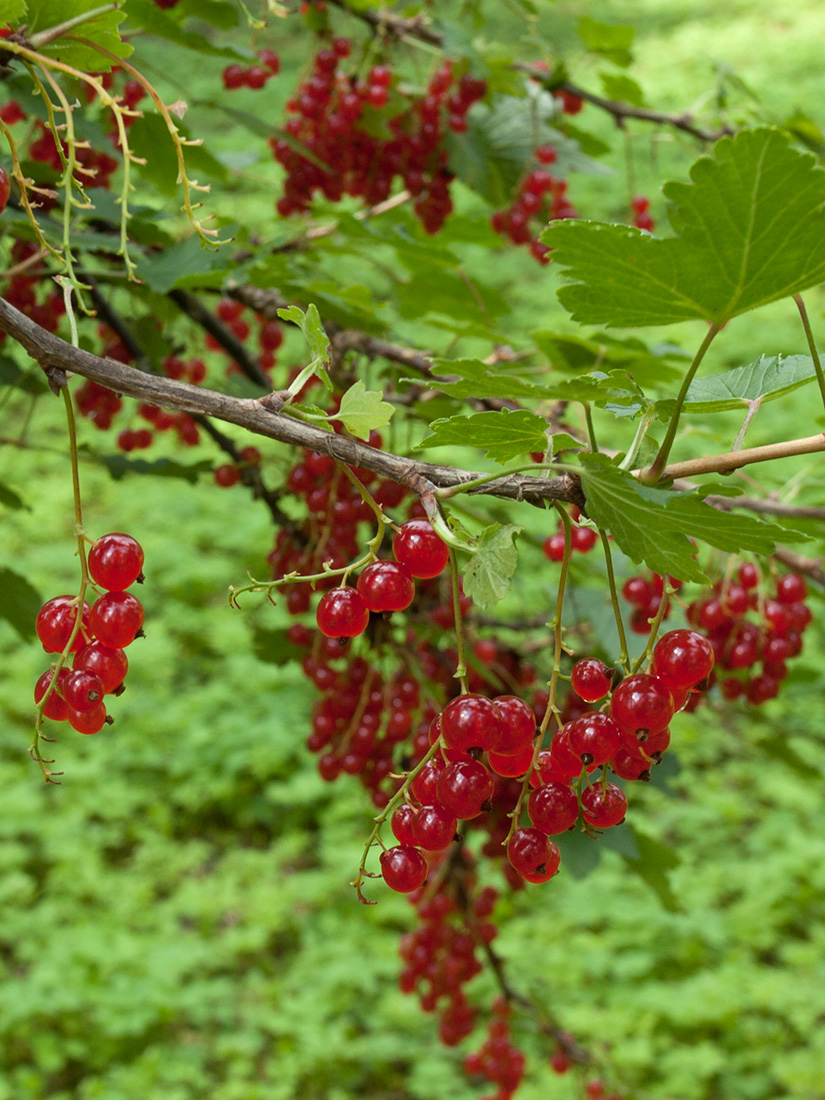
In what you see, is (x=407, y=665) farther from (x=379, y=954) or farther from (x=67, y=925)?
(x=67, y=925)

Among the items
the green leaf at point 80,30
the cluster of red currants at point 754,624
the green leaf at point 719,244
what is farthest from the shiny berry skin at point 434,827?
the cluster of red currants at point 754,624

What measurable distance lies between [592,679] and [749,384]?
0.96 feet

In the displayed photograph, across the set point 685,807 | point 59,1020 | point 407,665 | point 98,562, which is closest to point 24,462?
point 59,1020

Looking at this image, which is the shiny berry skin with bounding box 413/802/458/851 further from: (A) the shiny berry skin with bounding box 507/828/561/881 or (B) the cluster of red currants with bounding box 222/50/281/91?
(B) the cluster of red currants with bounding box 222/50/281/91

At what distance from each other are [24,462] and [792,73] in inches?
268

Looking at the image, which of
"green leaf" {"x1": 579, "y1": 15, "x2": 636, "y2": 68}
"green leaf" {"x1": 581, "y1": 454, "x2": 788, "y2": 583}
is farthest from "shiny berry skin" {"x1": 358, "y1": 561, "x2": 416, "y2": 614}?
"green leaf" {"x1": 579, "y1": 15, "x2": 636, "y2": 68}

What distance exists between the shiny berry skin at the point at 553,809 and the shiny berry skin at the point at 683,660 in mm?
98

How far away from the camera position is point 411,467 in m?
0.57

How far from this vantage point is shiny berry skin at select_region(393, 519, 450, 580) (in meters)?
0.58

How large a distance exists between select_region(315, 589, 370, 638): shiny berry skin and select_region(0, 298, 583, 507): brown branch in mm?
84

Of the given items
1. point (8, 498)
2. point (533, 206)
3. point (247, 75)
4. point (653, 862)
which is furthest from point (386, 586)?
point (247, 75)

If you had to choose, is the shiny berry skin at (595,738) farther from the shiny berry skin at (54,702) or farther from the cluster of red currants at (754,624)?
the cluster of red currants at (754,624)

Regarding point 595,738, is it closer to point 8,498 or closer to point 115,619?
point 115,619

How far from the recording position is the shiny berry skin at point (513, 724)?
1.93ft
